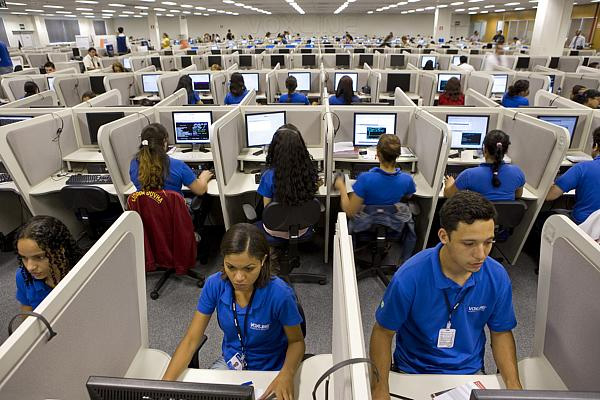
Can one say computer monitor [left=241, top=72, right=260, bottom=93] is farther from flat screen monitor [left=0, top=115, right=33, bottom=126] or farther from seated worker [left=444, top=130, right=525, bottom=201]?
seated worker [left=444, top=130, right=525, bottom=201]

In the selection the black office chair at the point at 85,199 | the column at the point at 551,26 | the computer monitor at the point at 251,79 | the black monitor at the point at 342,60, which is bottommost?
the black office chair at the point at 85,199

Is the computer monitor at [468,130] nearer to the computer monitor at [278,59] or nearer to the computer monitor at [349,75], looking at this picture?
the computer monitor at [349,75]

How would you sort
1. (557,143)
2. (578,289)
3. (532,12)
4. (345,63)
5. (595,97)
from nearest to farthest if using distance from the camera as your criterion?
(578,289)
(557,143)
(595,97)
(345,63)
(532,12)

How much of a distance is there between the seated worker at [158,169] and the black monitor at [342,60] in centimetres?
592

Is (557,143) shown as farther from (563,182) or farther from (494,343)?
(494,343)

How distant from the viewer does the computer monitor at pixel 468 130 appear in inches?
129

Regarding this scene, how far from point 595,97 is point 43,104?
18.5ft

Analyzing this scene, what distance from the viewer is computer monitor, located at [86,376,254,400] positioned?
2.43 ft

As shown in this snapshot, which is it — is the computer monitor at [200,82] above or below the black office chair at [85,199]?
above

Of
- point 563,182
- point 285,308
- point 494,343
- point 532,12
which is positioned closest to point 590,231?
point 563,182

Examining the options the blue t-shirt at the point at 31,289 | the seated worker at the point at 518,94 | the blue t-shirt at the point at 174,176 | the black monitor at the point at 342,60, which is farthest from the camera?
the black monitor at the point at 342,60

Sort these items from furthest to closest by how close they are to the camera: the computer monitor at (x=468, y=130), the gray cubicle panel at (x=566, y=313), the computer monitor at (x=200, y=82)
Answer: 1. the computer monitor at (x=200, y=82)
2. the computer monitor at (x=468, y=130)
3. the gray cubicle panel at (x=566, y=313)

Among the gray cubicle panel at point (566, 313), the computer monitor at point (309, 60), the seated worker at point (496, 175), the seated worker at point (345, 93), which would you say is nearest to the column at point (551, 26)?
the computer monitor at point (309, 60)

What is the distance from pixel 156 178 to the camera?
90.3 inches
